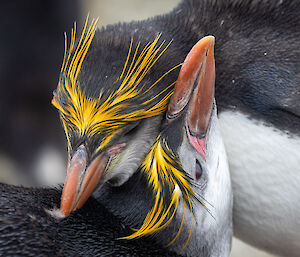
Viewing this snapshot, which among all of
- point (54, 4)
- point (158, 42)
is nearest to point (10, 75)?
point (54, 4)

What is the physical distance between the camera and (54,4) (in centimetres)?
316

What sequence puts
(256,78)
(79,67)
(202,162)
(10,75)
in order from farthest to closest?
(10,75) → (256,78) → (202,162) → (79,67)

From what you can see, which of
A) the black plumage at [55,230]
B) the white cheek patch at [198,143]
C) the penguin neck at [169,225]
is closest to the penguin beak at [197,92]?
the white cheek patch at [198,143]

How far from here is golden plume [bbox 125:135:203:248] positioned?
1.24 m

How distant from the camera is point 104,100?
1155 millimetres

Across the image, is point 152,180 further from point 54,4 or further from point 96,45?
point 54,4

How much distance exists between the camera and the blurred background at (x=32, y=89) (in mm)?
3004

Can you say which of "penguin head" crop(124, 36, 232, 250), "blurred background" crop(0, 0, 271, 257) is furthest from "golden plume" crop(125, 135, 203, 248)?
"blurred background" crop(0, 0, 271, 257)

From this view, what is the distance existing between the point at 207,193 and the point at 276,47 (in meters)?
0.48

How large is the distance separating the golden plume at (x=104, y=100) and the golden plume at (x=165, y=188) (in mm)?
115

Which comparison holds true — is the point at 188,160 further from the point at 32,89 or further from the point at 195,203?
the point at 32,89

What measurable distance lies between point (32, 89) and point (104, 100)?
81.5 inches

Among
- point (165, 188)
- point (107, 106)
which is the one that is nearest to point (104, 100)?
point (107, 106)

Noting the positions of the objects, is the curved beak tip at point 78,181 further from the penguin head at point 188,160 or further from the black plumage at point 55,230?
the penguin head at point 188,160
